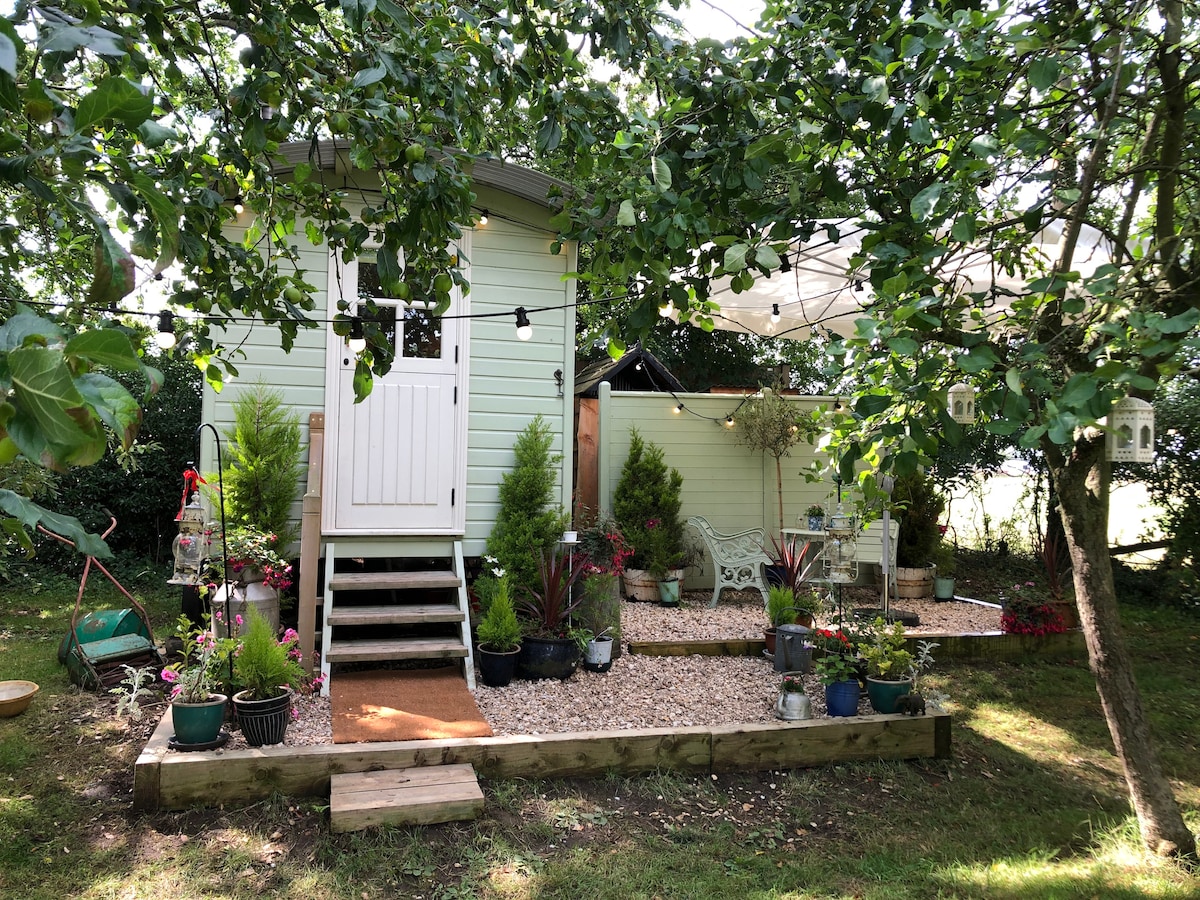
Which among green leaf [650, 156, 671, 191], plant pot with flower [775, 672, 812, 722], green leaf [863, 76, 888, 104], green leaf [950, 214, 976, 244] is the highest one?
green leaf [863, 76, 888, 104]

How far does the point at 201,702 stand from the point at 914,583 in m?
6.41

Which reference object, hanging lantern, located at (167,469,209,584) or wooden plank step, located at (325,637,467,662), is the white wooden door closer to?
wooden plank step, located at (325,637,467,662)

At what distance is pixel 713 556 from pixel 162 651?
4366 mm

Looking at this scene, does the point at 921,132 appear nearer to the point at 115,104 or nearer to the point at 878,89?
the point at 878,89

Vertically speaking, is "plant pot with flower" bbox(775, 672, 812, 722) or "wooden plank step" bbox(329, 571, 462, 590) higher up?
"wooden plank step" bbox(329, 571, 462, 590)

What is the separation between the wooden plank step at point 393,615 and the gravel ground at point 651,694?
20.4 inches

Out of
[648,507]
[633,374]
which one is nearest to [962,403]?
[648,507]

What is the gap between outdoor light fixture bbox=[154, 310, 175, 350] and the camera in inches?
158

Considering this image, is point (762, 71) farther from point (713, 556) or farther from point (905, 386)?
point (713, 556)

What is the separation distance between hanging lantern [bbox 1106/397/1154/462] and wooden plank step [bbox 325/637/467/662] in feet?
11.9

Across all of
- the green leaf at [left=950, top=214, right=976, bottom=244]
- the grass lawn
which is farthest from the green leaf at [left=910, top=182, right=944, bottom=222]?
the grass lawn

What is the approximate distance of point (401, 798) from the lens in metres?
3.36

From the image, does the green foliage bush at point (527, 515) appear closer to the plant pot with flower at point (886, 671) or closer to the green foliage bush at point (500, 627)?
the green foliage bush at point (500, 627)

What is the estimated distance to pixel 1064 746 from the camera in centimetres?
443
